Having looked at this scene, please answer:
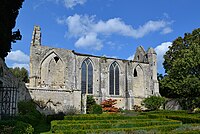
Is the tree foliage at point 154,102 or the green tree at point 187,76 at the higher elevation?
the green tree at point 187,76

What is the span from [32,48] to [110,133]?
100 ft

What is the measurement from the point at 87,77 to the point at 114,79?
228 inches

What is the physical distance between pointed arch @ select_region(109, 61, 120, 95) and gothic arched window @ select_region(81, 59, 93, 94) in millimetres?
4132

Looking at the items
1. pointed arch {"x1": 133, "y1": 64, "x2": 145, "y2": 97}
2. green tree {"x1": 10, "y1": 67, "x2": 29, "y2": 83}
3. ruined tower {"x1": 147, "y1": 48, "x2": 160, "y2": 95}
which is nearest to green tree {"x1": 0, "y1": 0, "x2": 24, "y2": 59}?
pointed arch {"x1": 133, "y1": 64, "x2": 145, "y2": 97}

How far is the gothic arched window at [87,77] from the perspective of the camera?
144ft

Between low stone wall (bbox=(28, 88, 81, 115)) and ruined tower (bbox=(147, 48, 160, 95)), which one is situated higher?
ruined tower (bbox=(147, 48, 160, 95))

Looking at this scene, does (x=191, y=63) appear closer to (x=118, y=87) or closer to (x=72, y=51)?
(x=118, y=87)

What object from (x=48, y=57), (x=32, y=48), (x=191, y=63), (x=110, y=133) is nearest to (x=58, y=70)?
(x=48, y=57)

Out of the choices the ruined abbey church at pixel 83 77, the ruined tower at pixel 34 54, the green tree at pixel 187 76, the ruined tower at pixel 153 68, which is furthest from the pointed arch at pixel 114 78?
the ruined tower at pixel 34 54

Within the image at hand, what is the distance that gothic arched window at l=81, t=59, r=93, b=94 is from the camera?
144 feet

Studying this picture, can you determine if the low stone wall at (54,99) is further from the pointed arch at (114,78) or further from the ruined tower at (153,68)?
the ruined tower at (153,68)

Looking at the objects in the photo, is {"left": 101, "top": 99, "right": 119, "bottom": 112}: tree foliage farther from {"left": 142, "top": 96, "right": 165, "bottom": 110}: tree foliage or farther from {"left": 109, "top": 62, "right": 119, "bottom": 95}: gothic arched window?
{"left": 142, "top": 96, "right": 165, "bottom": 110}: tree foliage

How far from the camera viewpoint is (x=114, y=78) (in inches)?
1834

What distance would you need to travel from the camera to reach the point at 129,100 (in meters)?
45.7
